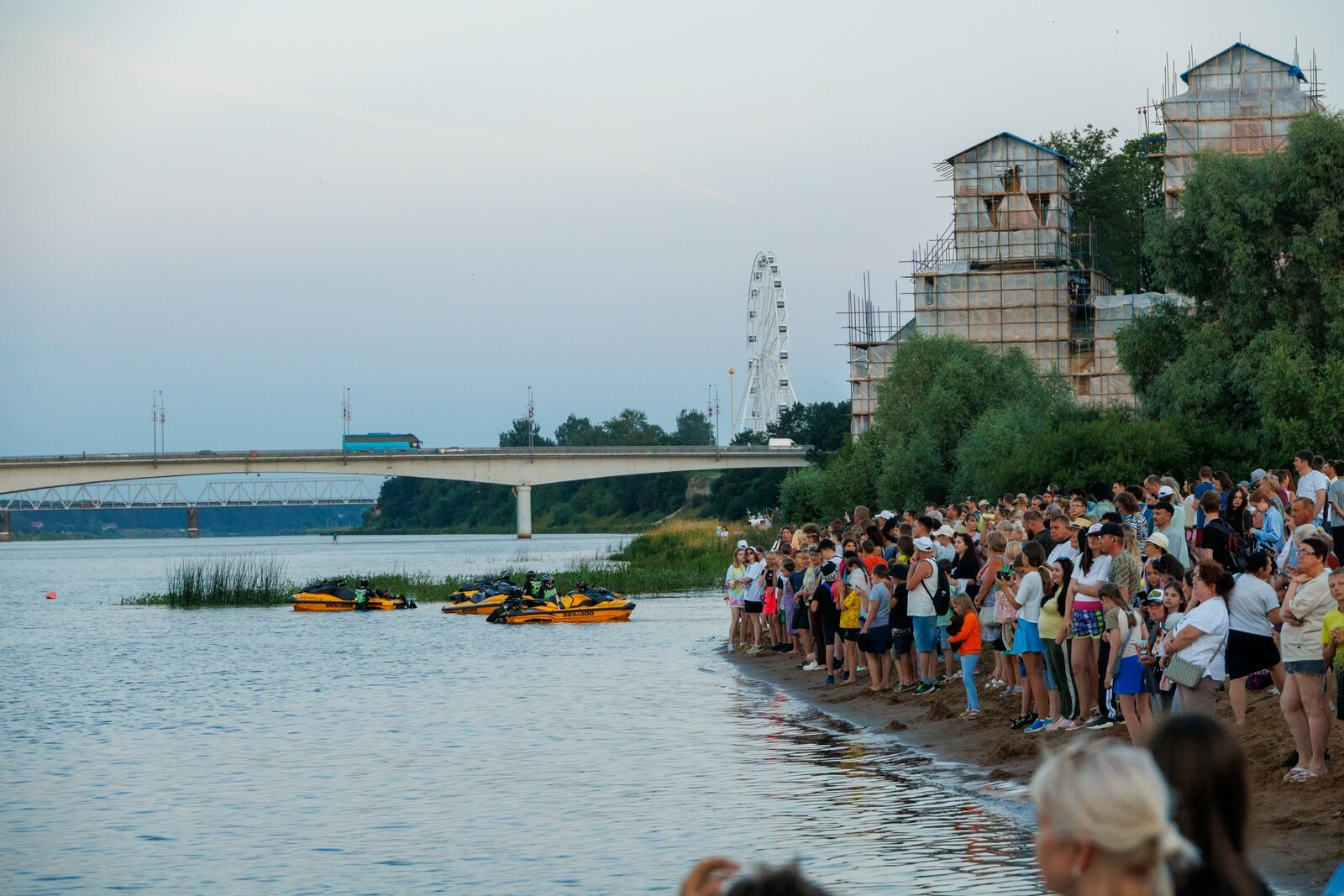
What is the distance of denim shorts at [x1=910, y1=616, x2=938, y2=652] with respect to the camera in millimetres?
19516

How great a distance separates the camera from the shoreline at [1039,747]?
34.9 feet

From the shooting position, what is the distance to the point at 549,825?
47.5 ft

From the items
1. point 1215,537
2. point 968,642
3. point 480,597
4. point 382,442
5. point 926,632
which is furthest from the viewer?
point 382,442

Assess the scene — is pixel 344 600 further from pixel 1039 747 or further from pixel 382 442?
pixel 382 442

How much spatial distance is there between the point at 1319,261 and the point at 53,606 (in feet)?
160

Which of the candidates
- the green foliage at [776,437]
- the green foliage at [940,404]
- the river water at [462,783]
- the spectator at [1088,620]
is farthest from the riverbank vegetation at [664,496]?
the spectator at [1088,620]

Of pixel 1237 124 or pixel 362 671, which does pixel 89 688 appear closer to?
pixel 362 671

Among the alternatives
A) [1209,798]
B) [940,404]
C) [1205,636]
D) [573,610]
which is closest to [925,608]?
[1205,636]

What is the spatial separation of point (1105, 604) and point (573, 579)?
43412 mm

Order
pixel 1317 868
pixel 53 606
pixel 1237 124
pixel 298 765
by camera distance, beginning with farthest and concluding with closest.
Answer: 1. pixel 1237 124
2. pixel 53 606
3. pixel 298 765
4. pixel 1317 868

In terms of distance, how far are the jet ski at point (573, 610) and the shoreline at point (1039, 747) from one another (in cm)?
1669

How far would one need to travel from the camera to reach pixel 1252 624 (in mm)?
12039

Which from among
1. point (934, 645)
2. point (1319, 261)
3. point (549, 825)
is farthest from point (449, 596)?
point (549, 825)

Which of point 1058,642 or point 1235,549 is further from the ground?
point 1235,549
